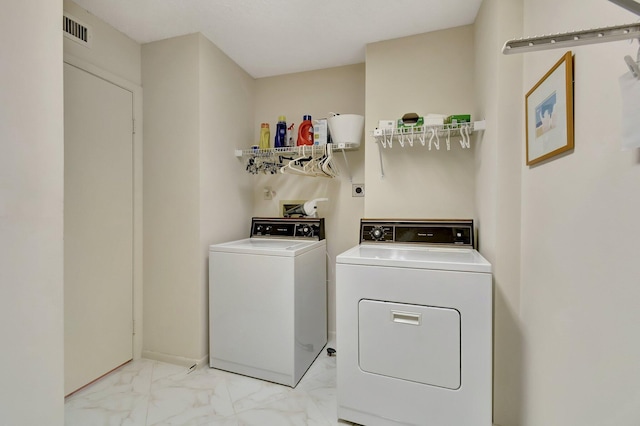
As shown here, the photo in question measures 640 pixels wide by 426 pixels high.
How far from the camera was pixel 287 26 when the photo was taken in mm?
2020

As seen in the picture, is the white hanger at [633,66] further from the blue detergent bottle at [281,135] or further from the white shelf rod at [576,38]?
the blue detergent bottle at [281,135]

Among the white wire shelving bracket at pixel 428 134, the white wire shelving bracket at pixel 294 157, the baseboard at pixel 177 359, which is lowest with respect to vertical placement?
the baseboard at pixel 177 359

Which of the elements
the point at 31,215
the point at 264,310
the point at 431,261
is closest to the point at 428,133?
the point at 431,261

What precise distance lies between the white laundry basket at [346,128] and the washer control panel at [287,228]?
2.28 feet

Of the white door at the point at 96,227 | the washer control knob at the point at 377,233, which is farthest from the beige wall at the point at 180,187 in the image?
the washer control knob at the point at 377,233

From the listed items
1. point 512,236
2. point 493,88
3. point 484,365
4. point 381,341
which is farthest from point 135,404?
point 493,88

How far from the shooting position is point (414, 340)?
4.69 feet

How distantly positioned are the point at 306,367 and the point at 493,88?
7.15 ft

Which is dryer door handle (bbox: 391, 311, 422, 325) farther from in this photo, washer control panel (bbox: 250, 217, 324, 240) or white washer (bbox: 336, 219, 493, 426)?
washer control panel (bbox: 250, 217, 324, 240)

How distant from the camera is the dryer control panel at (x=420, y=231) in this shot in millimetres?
1922

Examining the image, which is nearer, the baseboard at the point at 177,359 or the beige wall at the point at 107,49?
the beige wall at the point at 107,49

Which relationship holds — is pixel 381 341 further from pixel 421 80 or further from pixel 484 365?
pixel 421 80

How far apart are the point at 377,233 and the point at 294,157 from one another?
40.2 inches

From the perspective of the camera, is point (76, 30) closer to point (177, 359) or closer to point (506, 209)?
point (177, 359)
